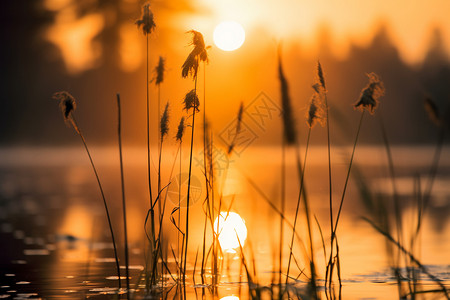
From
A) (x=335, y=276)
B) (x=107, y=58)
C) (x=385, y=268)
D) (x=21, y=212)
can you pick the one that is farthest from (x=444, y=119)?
(x=107, y=58)

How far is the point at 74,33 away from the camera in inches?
2876

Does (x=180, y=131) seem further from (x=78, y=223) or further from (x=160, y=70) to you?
(x=78, y=223)

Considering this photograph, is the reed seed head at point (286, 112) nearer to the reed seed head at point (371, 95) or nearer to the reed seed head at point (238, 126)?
the reed seed head at point (371, 95)

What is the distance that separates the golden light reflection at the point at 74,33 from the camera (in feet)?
227

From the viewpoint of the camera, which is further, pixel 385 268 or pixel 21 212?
pixel 21 212

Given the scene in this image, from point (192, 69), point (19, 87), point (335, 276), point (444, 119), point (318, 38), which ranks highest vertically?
point (318, 38)

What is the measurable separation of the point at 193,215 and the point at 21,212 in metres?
2.44

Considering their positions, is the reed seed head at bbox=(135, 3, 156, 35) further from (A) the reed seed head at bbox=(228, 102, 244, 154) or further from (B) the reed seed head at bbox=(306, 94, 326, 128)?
(B) the reed seed head at bbox=(306, 94, 326, 128)

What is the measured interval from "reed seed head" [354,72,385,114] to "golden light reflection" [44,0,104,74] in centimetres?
6642

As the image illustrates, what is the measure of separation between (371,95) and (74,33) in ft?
236

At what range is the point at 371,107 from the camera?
376 cm

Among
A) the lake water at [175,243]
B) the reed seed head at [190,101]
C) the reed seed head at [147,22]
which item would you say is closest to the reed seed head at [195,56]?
the reed seed head at [190,101]

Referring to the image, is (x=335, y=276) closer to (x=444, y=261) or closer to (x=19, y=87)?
(x=444, y=261)

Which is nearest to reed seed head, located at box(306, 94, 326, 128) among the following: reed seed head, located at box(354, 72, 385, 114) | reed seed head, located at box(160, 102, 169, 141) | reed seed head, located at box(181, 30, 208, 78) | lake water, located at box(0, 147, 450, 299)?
reed seed head, located at box(354, 72, 385, 114)
